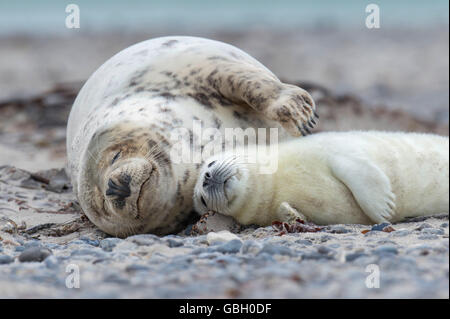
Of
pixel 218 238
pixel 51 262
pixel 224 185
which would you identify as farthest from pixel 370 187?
pixel 51 262

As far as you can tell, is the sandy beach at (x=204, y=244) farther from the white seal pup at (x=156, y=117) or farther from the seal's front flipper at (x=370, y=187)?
the white seal pup at (x=156, y=117)

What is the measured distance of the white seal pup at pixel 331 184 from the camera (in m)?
3.43

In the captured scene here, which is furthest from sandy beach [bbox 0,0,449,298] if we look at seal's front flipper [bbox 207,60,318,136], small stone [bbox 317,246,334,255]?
seal's front flipper [bbox 207,60,318,136]

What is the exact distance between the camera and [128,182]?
329 cm

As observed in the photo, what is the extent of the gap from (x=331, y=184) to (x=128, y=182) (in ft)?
3.30

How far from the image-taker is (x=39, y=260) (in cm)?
286

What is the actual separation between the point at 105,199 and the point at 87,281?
1.13 m

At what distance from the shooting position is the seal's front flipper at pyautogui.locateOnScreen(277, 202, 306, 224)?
3.46m

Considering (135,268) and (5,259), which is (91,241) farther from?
(135,268)

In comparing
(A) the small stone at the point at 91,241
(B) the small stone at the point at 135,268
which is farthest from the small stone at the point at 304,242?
(A) the small stone at the point at 91,241

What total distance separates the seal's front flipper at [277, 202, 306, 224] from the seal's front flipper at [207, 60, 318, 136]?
0.52 meters
